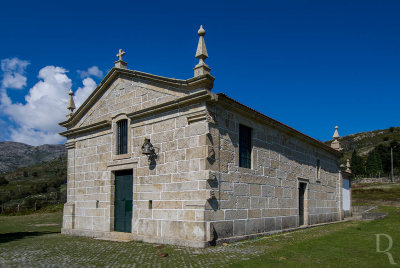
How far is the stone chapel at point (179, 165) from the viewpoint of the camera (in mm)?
9266

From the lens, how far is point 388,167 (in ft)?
208

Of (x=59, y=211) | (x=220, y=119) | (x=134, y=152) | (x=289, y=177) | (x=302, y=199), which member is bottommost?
(x=59, y=211)

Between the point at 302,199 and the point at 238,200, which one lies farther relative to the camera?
the point at 302,199

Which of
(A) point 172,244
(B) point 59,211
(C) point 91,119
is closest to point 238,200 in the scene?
(A) point 172,244

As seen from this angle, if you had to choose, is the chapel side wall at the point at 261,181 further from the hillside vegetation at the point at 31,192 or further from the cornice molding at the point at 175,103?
the hillside vegetation at the point at 31,192

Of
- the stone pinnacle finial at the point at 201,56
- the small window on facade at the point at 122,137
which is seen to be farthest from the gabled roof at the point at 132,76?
the small window on facade at the point at 122,137

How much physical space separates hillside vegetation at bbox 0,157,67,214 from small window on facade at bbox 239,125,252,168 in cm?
2395

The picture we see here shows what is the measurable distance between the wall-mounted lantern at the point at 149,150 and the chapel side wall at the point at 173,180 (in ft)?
0.51

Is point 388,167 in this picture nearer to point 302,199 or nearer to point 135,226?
point 302,199

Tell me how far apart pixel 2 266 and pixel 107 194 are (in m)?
5.21

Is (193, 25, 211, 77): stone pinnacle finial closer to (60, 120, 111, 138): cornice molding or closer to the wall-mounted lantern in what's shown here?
the wall-mounted lantern

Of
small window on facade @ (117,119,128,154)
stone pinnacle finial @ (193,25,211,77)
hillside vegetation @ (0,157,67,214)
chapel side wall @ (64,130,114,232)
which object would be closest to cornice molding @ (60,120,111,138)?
chapel side wall @ (64,130,114,232)

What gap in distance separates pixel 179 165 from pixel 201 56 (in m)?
3.21

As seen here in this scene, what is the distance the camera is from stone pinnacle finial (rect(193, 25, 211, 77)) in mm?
9438
